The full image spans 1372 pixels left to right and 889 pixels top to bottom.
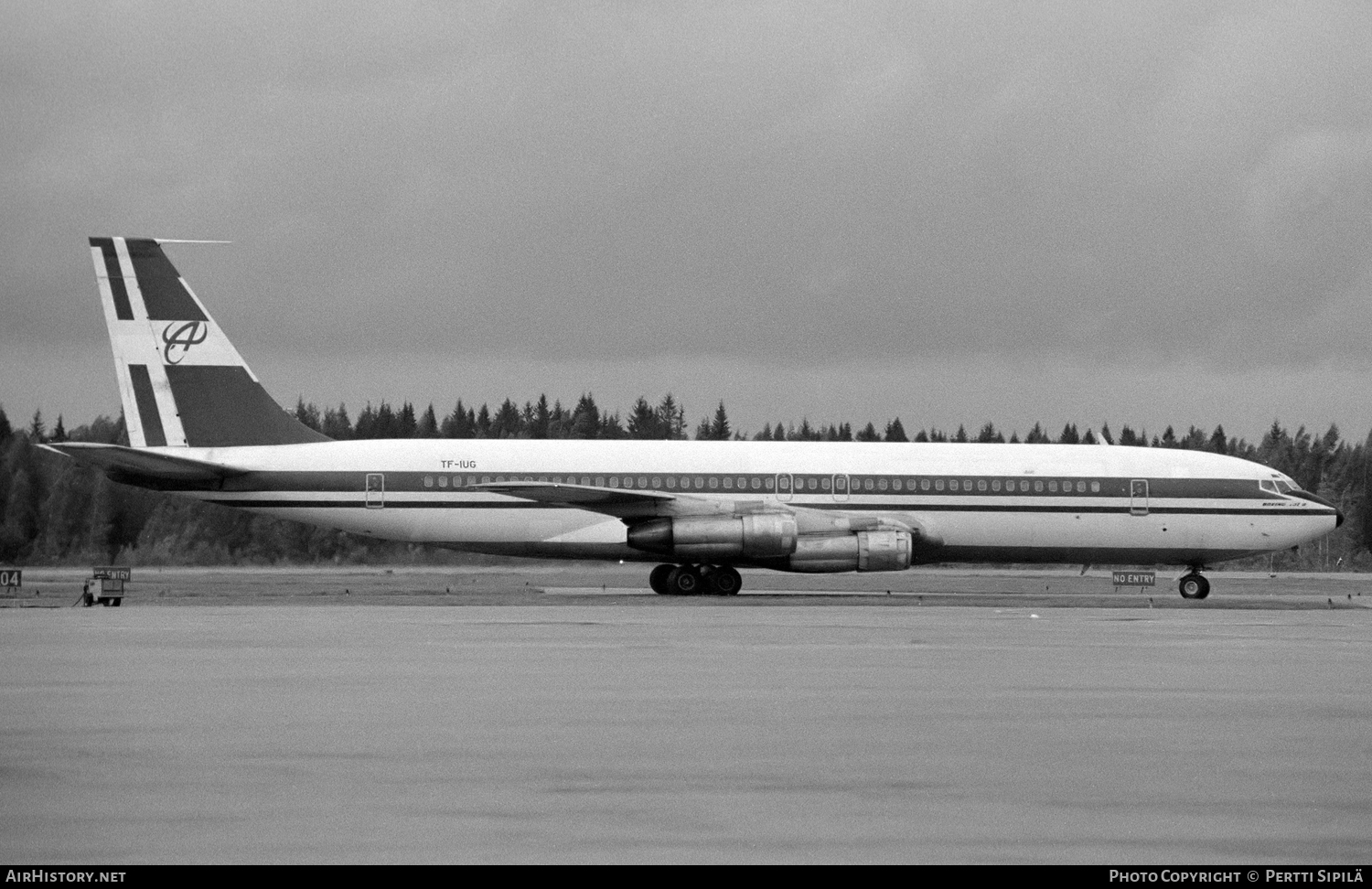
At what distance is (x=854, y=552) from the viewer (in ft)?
123

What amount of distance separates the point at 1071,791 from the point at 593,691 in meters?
6.15

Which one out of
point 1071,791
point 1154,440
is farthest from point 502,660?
point 1154,440

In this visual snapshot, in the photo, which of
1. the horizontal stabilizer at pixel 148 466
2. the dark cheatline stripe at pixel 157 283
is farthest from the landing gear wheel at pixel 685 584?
the dark cheatline stripe at pixel 157 283

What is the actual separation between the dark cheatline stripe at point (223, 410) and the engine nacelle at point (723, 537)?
903 centimetres

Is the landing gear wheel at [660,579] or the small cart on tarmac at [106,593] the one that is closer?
the small cart on tarmac at [106,593]

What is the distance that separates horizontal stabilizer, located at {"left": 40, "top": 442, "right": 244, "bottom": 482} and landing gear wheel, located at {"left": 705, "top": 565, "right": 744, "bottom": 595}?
10.9 meters

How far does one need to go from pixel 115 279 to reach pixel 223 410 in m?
3.94

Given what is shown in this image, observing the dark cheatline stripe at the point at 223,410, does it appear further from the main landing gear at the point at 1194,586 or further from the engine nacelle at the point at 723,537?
the main landing gear at the point at 1194,586

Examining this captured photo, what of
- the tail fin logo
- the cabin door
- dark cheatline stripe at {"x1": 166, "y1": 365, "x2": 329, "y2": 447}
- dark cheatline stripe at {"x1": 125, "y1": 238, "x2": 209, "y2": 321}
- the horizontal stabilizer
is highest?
Answer: dark cheatline stripe at {"x1": 125, "y1": 238, "x2": 209, "y2": 321}

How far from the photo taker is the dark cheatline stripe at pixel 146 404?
131 feet

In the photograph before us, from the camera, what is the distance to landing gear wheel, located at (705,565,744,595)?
38.7 meters

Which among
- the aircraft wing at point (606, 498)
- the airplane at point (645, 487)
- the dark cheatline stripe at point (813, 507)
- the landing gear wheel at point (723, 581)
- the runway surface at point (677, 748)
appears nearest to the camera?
the runway surface at point (677, 748)

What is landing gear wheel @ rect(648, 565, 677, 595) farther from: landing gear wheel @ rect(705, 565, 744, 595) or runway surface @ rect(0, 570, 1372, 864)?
runway surface @ rect(0, 570, 1372, 864)

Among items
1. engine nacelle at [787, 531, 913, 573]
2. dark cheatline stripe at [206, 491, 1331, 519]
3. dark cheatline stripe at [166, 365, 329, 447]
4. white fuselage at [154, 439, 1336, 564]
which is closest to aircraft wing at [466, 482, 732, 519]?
white fuselage at [154, 439, 1336, 564]
